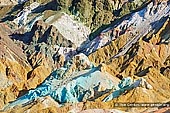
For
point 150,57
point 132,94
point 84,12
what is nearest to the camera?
point 132,94

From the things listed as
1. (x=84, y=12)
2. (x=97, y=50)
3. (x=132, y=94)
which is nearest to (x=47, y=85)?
(x=132, y=94)

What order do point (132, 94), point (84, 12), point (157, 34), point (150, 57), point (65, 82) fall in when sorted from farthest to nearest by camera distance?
point (84, 12)
point (157, 34)
point (150, 57)
point (65, 82)
point (132, 94)

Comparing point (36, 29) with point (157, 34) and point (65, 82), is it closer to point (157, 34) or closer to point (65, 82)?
point (157, 34)

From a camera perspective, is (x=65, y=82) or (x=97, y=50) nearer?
(x=65, y=82)

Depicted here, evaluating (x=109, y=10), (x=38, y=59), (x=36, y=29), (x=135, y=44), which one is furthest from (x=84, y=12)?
(x=135, y=44)

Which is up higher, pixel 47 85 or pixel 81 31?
pixel 47 85

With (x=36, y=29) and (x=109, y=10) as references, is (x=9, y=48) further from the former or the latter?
(x=109, y=10)
